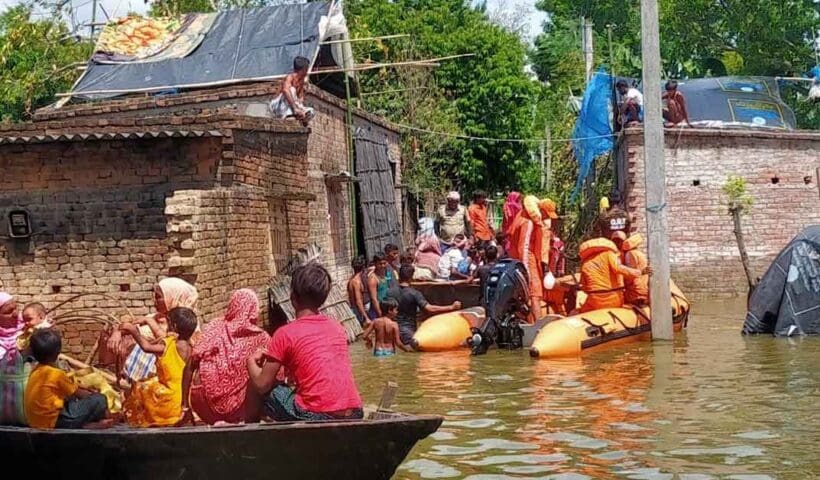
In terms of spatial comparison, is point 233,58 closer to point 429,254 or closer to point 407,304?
point 429,254

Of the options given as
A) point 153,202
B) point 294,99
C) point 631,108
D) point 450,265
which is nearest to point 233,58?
point 294,99

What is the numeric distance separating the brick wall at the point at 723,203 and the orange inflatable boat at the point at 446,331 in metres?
7.07

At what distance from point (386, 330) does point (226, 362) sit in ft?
22.0

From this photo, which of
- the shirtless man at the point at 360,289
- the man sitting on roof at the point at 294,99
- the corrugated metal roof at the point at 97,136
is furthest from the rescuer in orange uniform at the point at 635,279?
the corrugated metal roof at the point at 97,136

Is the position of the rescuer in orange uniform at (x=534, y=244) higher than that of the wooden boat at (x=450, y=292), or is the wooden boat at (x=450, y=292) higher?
the rescuer in orange uniform at (x=534, y=244)

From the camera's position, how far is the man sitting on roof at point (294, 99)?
15.4 meters

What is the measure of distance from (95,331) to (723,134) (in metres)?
13.2

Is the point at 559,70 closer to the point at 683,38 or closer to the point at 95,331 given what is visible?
the point at 683,38

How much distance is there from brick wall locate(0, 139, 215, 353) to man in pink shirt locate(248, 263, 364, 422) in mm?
5755

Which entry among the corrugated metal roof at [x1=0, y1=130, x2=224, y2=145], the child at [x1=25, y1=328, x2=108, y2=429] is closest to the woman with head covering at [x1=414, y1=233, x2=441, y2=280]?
the corrugated metal roof at [x1=0, y1=130, x2=224, y2=145]

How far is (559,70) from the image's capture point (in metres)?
36.8

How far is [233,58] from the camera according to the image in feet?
61.7

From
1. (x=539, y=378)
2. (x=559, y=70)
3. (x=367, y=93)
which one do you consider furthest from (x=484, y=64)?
(x=539, y=378)

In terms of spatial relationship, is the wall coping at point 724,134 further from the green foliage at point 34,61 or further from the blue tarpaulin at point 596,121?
the green foliage at point 34,61
